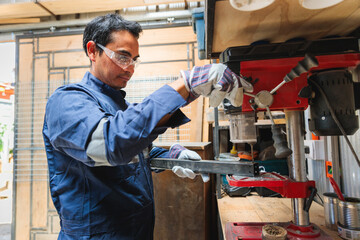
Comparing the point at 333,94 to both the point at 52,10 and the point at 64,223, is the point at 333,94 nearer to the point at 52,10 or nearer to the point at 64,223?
the point at 64,223

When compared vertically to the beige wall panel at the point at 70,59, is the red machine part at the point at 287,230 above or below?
below

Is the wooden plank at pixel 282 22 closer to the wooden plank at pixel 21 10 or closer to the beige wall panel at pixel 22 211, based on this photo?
the wooden plank at pixel 21 10

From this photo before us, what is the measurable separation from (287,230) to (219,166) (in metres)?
0.40

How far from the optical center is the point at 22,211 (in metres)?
3.09

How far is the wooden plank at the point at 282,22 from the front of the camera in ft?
2.06

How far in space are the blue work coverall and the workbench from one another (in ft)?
1.49

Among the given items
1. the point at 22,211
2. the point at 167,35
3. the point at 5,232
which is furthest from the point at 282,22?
the point at 5,232

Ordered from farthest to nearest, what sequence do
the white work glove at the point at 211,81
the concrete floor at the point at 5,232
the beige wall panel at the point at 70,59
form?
the concrete floor at the point at 5,232
the beige wall panel at the point at 70,59
the white work glove at the point at 211,81

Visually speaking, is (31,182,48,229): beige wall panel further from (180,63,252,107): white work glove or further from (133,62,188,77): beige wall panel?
(180,63,252,107): white work glove

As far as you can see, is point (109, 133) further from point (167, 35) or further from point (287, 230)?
point (167, 35)

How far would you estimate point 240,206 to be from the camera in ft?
4.67

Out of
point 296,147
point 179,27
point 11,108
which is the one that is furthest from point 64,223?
point 11,108

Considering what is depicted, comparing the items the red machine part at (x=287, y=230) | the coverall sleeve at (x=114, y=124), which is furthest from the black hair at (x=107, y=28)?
the red machine part at (x=287, y=230)

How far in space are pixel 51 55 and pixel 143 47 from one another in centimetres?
137
